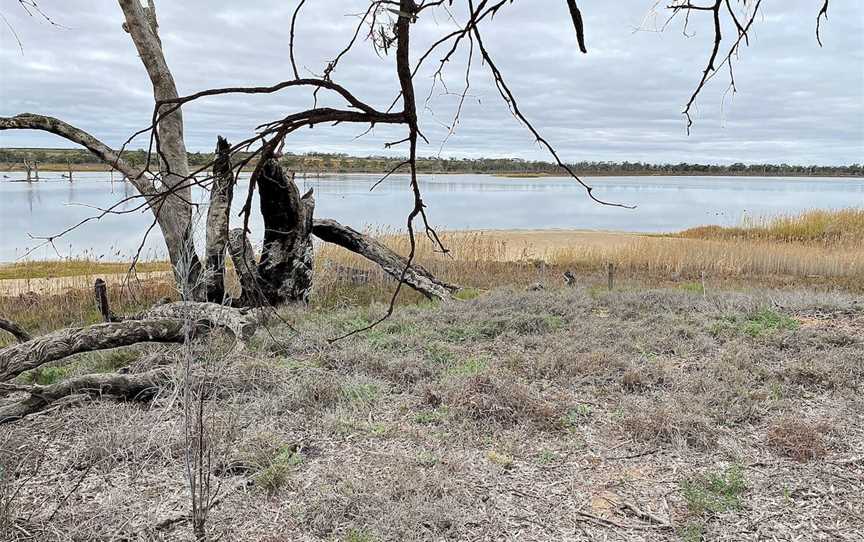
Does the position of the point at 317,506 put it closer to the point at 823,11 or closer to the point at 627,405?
the point at 627,405

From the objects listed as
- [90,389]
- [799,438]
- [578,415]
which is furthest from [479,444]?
[90,389]

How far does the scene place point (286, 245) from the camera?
703 cm

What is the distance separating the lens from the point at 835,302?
6.24 metres

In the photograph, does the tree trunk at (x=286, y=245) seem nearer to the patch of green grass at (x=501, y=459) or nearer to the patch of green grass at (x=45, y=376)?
the patch of green grass at (x=45, y=376)

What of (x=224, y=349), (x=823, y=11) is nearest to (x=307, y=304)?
(x=224, y=349)

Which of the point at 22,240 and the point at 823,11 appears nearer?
the point at 823,11

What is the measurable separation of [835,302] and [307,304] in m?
5.70

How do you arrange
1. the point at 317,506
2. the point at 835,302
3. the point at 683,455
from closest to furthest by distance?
1. the point at 317,506
2. the point at 683,455
3. the point at 835,302

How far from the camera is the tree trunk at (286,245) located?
672cm

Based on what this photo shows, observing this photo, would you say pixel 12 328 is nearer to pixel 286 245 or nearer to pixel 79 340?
pixel 79 340

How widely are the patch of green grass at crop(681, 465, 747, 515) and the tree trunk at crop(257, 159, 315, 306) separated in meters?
4.99

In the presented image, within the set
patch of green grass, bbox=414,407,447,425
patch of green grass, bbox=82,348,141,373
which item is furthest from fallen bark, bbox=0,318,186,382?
patch of green grass, bbox=414,407,447,425

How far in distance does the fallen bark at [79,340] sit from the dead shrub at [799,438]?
3418 millimetres

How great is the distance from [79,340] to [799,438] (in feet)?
14.0
